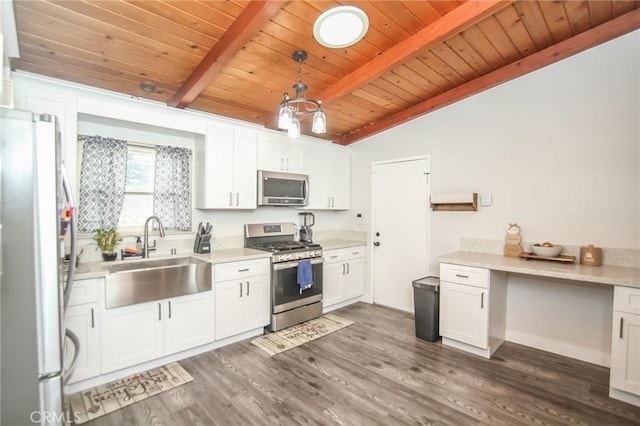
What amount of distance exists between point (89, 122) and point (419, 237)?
12.7 feet

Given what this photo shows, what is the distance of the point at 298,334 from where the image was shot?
3.41 metres

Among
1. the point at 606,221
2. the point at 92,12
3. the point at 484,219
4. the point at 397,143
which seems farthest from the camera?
the point at 397,143

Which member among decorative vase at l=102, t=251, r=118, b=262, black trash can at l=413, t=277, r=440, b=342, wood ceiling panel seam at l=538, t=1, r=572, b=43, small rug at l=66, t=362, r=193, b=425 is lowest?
small rug at l=66, t=362, r=193, b=425

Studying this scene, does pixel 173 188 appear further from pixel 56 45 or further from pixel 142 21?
pixel 142 21

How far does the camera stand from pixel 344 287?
436 centimetres

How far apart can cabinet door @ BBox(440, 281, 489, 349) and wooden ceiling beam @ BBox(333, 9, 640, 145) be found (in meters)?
2.19

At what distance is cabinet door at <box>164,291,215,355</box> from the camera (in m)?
2.72

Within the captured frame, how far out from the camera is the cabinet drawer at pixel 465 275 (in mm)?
2912

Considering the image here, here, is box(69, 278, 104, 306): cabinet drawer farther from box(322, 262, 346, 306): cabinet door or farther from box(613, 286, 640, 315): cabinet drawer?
box(613, 286, 640, 315): cabinet drawer

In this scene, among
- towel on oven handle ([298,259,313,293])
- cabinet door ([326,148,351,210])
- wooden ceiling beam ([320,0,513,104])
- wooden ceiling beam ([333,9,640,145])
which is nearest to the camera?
wooden ceiling beam ([320,0,513,104])

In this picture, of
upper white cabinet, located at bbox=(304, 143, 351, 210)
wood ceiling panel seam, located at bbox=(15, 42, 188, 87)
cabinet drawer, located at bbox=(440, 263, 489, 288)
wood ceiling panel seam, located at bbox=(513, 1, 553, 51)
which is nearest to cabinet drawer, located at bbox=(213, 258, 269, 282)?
upper white cabinet, located at bbox=(304, 143, 351, 210)

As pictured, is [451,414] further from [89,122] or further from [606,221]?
[89,122]

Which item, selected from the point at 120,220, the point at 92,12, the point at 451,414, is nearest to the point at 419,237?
the point at 451,414

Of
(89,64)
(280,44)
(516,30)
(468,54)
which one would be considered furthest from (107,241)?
(516,30)
